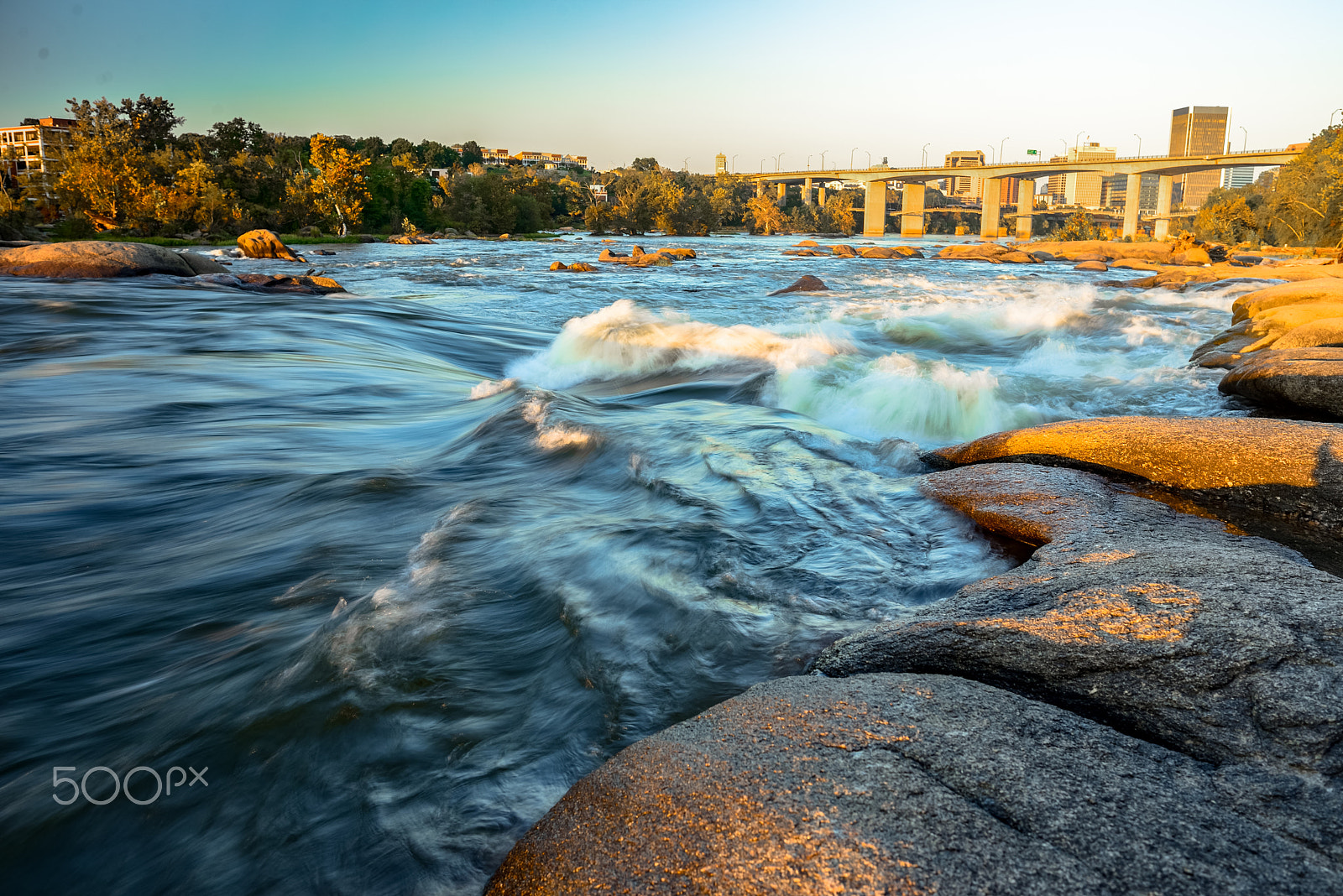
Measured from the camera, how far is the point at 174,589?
13.4ft

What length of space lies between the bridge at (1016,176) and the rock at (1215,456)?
259 feet

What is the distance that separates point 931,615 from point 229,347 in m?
11.7

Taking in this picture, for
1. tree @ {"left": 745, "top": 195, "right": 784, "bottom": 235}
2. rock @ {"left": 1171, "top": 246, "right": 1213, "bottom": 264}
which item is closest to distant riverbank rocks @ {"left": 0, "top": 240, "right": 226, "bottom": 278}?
rock @ {"left": 1171, "top": 246, "right": 1213, "bottom": 264}

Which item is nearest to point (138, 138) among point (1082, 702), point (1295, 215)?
point (1082, 702)

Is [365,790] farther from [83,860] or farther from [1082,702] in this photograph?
[1082,702]

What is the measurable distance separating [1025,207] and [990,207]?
8963mm

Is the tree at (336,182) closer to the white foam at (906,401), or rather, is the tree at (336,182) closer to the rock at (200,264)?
the rock at (200,264)

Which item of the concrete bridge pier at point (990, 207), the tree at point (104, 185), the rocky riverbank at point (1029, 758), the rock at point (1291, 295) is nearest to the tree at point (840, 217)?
the concrete bridge pier at point (990, 207)

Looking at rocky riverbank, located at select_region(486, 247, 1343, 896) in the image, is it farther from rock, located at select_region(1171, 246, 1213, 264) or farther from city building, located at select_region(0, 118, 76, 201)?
city building, located at select_region(0, 118, 76, 201)

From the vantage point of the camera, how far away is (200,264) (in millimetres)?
22344

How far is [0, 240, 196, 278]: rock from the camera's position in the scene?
19188 millimetres

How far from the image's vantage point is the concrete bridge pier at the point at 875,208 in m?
99.4

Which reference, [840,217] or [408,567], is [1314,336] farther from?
[840,217]

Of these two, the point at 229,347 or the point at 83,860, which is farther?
the point at 229,347
